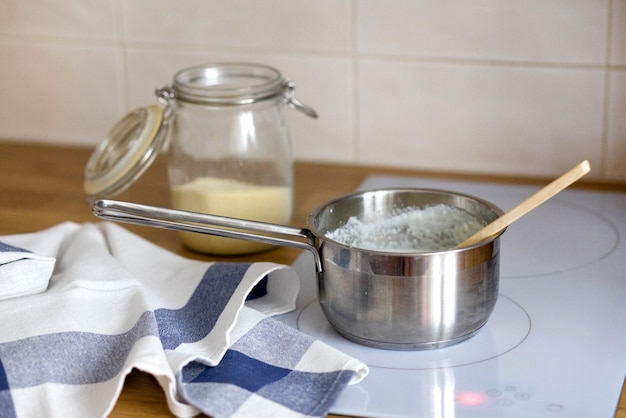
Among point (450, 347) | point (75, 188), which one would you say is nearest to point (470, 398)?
Answer: point (450, 347)

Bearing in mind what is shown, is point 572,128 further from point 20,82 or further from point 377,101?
point 20,82

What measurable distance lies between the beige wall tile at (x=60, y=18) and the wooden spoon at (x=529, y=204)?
0.77 metres

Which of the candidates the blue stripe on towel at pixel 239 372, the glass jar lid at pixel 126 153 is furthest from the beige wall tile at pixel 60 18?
the blue stripe on towel at pixel 239 372

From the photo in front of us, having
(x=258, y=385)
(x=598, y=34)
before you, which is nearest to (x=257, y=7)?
(x=598, y=34)

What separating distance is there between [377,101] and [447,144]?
0.37ft

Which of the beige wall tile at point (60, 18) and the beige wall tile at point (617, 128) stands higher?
the beige wall tile at point (60, 18)

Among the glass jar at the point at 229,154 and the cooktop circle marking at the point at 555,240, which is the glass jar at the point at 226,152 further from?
the cooktop circle marking at the point at 555,240

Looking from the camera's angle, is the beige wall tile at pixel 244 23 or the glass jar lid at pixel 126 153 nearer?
the glass jar lid at pixel 126 153

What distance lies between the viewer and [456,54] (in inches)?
47.3

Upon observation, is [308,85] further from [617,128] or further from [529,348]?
[529,348]

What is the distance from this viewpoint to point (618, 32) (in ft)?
3.69

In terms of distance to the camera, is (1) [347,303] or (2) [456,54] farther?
(2) [456,54]

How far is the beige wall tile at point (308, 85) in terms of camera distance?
4.16 ft

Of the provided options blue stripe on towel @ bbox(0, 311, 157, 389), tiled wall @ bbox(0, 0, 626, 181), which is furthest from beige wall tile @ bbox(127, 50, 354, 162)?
blue stripe on towel @ bbox(0, 311, 157, 389)
